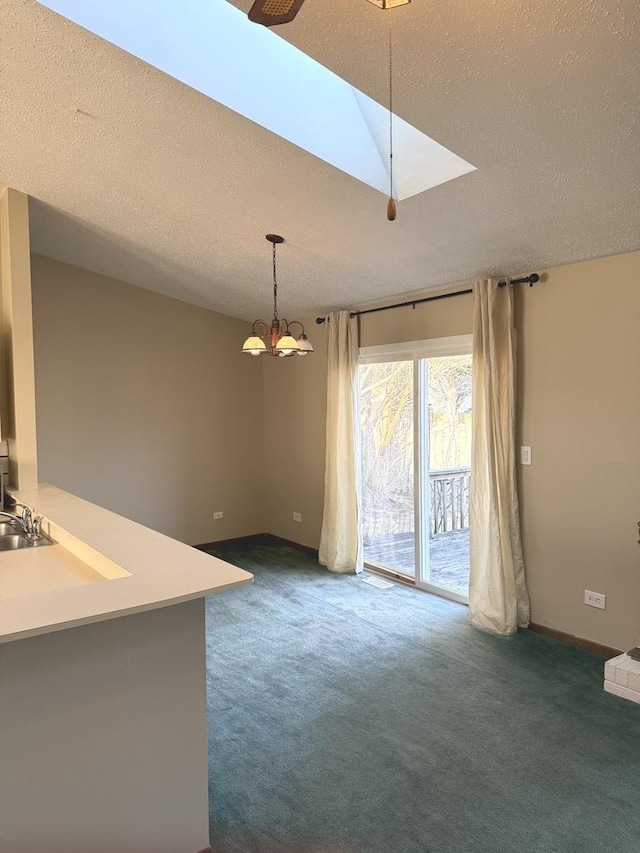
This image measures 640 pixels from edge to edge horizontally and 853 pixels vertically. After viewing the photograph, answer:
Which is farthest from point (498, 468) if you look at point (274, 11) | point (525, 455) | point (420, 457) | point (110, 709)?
point (274, 11)

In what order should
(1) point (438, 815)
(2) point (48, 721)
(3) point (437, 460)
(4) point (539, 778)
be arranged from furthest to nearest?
(3) point (437, 460), (4) point (539, 778), (1) point (438, 815), (2) point (48, 721)

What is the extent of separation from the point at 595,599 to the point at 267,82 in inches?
132

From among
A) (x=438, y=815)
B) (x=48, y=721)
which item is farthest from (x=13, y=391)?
(x=438, y=815)

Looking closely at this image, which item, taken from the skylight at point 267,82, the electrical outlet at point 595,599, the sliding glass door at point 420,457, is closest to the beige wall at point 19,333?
the skylight at point 267,82

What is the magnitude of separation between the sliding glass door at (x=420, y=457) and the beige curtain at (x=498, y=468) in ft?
1.36

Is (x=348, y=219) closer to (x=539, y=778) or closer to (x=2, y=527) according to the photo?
(x=2, y=527)

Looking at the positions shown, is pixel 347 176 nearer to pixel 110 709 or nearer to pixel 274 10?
pixel 274 10

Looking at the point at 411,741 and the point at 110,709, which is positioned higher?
the point at 110,709

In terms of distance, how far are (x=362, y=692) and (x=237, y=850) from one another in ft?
3.84

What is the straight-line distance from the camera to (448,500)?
4.49 meters

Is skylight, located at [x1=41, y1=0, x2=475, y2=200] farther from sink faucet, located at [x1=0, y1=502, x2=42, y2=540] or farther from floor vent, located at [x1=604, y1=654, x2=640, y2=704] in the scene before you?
floor vent, located at [x1=604, y1=654, x2=640, y2=704]

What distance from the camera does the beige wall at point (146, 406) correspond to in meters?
4.94

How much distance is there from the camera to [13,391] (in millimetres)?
3705

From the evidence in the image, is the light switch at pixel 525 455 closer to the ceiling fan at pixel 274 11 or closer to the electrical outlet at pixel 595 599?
the electrical outlet at pixel 595 599
